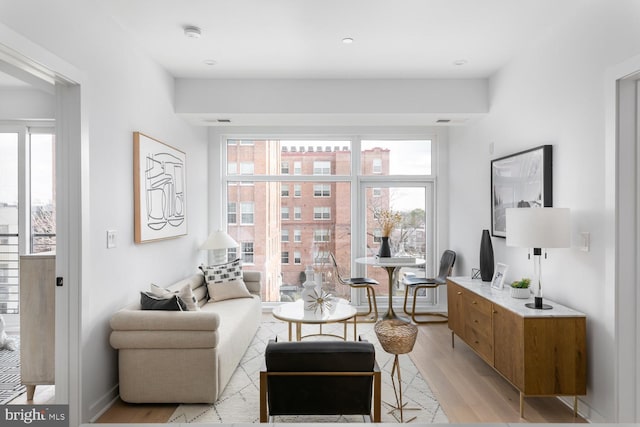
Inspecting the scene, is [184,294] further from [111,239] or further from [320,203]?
[320,203]

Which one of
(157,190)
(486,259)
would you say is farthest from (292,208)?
(486,259)

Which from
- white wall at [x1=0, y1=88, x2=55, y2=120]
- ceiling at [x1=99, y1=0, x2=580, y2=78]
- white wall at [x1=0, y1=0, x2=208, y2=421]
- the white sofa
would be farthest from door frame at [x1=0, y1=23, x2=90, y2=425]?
white wall at [x1=0, y1=88, x2=55, y2=120]

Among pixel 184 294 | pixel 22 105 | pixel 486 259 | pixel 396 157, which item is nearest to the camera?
pixel 184 294

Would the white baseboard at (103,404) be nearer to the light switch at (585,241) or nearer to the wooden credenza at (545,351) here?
the wooden credenza at (545,351)

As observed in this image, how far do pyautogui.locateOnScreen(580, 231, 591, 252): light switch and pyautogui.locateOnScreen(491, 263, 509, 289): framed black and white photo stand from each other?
2.80ft

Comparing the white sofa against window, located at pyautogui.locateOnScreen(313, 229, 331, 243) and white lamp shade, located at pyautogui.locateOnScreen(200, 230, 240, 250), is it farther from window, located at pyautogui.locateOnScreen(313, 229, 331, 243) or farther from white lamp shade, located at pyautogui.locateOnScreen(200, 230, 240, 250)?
window, located at pyautogui.locateOnScreen(313, 229, 331, 243)

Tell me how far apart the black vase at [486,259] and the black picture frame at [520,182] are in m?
0.11

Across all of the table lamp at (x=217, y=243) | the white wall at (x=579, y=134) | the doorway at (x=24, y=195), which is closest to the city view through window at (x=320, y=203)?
the table lamp at (x=217, y=243)

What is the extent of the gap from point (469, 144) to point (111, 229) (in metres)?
3.85

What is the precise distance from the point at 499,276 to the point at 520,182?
85 cm

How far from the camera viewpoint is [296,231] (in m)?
5.53

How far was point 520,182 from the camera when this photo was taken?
3463mm

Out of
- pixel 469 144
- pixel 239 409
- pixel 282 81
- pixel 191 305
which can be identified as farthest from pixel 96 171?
pixel 469 144

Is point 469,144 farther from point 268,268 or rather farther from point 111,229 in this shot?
point 111,229
